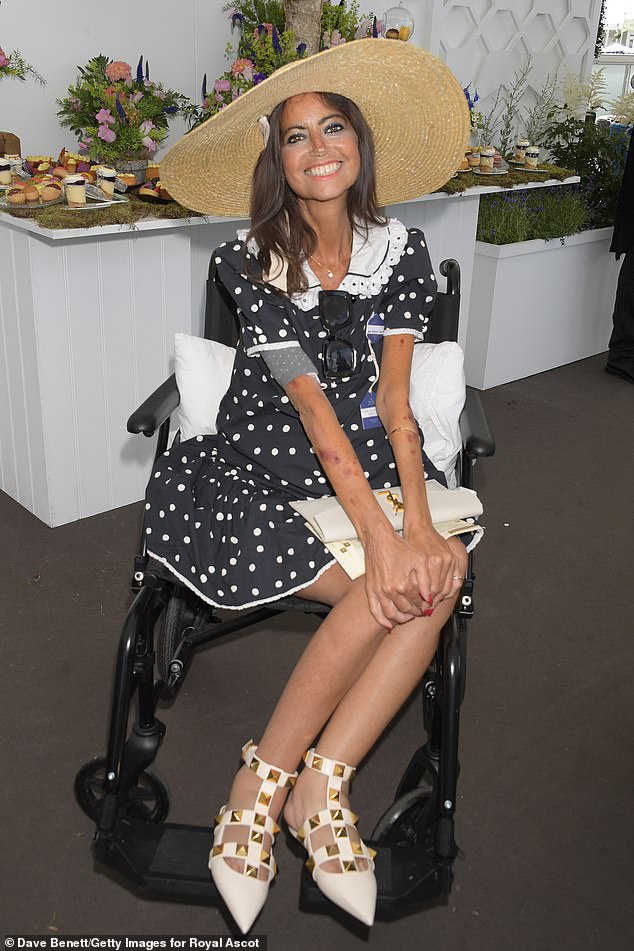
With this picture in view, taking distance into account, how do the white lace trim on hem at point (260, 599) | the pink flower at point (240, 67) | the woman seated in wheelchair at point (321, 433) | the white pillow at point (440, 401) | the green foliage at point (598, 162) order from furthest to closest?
the green foliage at point (598, 162)
the pink flower at point (240, 67)
the white pillow at point (440, 401)
the white lace trim on hem at point (260, 599)
the woman seated in wheelchair at point (321, 433)

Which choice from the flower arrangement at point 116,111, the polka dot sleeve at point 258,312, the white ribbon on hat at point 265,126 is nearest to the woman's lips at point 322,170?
the white ribbon on hat at point 265,126

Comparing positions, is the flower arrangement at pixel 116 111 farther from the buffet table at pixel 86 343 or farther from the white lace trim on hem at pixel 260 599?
the white lace trim on hem at pixel 260 599

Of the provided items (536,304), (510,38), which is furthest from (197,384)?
(510,38)

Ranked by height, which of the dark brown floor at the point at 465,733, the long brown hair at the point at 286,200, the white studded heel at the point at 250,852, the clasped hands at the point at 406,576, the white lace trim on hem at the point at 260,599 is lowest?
the dark brown floor at the point at 465,733

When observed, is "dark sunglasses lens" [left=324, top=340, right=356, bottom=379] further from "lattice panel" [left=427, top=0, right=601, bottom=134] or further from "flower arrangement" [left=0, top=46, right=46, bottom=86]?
"lattice panel" [left=427, top=0, right=601, bottom=134]

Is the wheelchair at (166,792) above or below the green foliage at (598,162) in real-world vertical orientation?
below

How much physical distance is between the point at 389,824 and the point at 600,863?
1.39ft

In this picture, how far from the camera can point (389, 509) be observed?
1.71m

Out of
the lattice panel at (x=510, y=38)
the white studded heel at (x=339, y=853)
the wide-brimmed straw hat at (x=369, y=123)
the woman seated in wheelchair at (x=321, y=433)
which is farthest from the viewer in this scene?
the lattice panel at (x=510, y=38)

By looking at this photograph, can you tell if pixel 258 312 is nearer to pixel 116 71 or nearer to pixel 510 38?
pixel 116 71

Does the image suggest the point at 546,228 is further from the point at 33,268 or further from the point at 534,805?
the point at 534,805

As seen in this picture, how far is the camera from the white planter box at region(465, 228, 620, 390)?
3898 millimetres

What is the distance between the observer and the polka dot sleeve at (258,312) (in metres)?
1.81

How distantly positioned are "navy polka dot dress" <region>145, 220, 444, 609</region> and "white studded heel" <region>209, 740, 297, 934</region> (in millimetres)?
301
